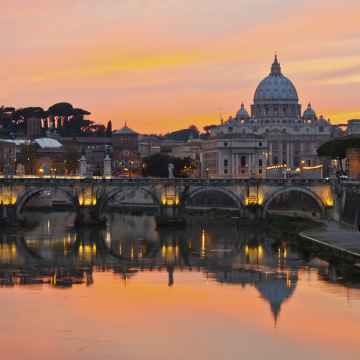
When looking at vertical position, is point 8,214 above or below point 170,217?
above

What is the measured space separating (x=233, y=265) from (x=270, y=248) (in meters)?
7.70

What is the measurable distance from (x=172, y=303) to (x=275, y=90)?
12079cm

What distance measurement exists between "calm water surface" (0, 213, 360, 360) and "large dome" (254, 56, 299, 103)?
99258mm

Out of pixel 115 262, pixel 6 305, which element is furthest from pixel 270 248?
pixel 6 305

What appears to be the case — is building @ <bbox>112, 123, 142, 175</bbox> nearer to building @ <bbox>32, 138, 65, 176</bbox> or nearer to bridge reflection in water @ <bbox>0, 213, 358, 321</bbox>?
building @ <bbox>32, 138, 65, 176</bbox>

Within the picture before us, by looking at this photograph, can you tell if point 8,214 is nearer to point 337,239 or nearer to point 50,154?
point 337,239

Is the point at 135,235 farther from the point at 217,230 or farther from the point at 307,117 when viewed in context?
the point at 307,117

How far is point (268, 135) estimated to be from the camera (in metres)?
148

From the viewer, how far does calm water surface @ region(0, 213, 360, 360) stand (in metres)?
33.9

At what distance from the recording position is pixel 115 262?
53.1 meters

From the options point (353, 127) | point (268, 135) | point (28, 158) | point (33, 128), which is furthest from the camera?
point (33, 128)

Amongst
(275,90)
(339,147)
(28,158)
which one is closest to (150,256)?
(339,147)

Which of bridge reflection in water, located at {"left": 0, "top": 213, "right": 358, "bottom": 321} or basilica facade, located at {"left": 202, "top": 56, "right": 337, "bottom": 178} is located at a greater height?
basilica facade, located at {"left": 202, "top": 56, "right": 337, "bottom": 178}

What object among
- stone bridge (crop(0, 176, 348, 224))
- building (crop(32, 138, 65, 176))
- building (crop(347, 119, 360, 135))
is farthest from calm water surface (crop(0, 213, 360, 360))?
building (crop(347, 119, 360, 135))
